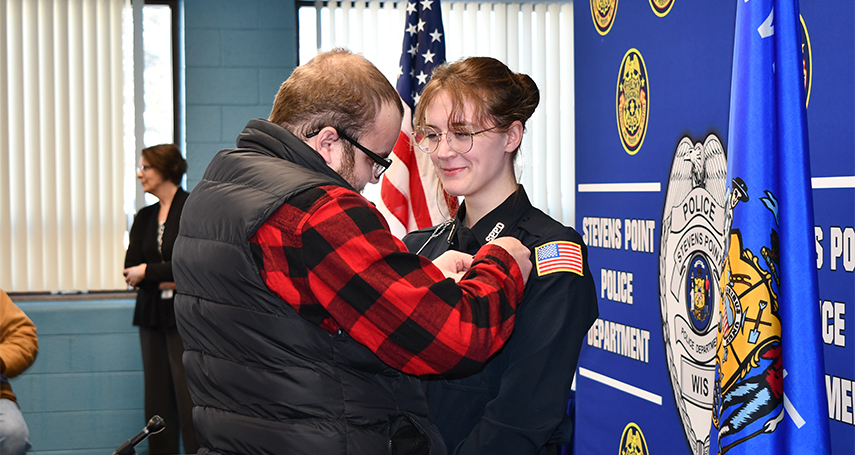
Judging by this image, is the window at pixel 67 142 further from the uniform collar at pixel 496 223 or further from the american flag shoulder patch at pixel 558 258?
the american flag shoulder patch at pixel 558 258

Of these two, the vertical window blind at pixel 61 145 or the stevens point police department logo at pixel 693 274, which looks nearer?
the stevens point police department logo at pixel 693 274

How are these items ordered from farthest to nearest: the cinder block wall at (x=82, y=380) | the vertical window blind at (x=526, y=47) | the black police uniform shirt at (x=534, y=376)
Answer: the vertical window blind at (x=526, y=47), the cinder block wall at (x=82, y=380), the black police uniform shirt at (x=534, y=376)

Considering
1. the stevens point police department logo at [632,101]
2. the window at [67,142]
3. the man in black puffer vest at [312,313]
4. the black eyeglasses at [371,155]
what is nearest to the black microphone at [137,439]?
the man in black puffer vest at [312,313]

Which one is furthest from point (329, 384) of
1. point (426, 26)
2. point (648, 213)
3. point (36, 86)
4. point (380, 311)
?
point (36, 86)

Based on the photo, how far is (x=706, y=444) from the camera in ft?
5.15

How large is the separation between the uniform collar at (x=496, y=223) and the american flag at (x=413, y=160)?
1.48 m

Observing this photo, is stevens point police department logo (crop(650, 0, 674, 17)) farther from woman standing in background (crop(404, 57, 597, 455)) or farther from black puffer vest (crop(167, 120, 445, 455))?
black puffer vest (crop(167, 120, 445, 455))

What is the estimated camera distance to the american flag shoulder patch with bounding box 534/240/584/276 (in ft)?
4.37

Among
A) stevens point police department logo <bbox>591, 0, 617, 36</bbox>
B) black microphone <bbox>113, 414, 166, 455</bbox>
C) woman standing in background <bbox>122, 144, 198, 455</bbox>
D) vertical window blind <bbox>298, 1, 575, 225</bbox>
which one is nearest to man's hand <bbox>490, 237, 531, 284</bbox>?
black microphone <bbox>113, 414, 166, 455</bbox>

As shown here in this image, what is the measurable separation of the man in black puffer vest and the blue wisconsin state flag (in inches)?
13.5

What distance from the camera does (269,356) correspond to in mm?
1055

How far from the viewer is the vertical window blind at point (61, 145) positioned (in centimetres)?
422

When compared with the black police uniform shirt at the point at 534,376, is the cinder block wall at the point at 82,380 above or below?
below

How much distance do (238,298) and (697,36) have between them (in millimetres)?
1146
